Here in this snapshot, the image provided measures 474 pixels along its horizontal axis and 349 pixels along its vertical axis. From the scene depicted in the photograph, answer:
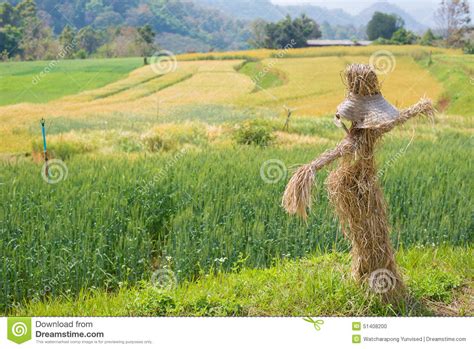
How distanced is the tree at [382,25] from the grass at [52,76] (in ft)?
6.59

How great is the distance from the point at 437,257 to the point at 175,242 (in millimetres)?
1681

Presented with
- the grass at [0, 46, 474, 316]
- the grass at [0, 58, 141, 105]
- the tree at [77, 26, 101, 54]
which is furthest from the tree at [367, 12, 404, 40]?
the tree at [77, 26, 101, 54]

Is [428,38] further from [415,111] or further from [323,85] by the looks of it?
[415,111]

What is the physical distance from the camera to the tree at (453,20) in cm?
506

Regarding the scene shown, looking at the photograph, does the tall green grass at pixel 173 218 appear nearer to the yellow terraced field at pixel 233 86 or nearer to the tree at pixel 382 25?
the yellow terraced field at pixel 233 86

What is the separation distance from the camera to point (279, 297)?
3465 millimetres

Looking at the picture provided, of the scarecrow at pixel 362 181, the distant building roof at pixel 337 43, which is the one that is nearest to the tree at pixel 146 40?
the distant building roof at pixel 337 43

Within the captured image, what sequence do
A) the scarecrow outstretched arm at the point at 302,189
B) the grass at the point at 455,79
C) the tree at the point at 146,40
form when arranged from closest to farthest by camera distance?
the scarecrow outstretched arm at the point at 302,189 < the tree at the point at 146,40 < the grass at the point at 455,79

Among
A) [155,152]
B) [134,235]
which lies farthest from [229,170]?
[134,235]

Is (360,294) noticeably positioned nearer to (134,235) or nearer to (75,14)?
(134,235)

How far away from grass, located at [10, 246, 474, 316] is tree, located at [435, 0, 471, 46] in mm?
2308

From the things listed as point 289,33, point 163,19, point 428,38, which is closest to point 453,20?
point 428,38

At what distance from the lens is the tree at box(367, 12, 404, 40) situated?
5468 mm

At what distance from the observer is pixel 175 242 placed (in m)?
4.13
